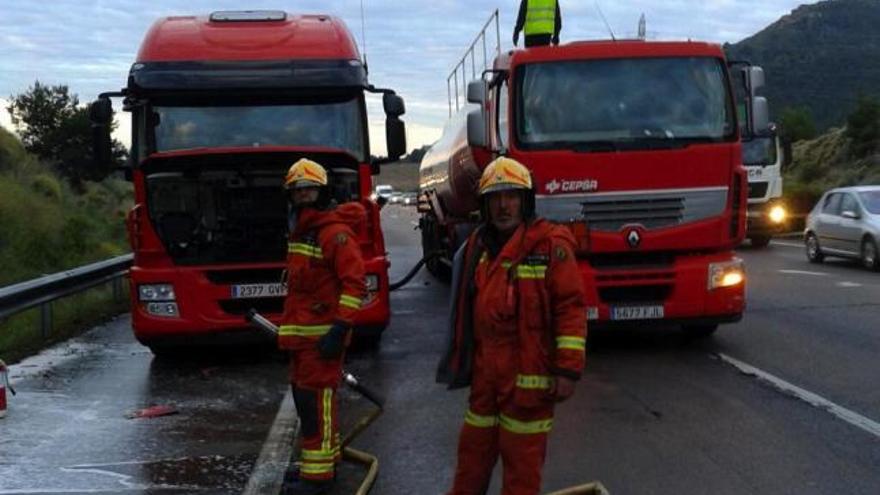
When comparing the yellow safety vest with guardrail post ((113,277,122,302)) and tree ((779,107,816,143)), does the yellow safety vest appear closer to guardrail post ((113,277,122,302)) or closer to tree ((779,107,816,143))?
guardrail post ((113,277,122,302))

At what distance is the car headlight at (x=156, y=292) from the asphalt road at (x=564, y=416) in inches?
28.6

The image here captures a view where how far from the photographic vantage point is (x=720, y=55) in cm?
1101

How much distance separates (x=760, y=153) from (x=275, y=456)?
2019 cm

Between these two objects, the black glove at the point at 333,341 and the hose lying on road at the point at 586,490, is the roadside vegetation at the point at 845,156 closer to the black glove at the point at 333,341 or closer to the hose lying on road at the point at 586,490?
the hose lying on road at the point at 586,490

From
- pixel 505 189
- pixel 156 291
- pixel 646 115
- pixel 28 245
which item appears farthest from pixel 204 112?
pixel 28 245

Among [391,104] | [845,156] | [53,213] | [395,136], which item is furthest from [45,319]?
[845,156]

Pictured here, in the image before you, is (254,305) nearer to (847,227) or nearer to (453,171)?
(453,171)

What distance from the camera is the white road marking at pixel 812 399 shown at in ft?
25.4

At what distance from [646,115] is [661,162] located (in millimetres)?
510

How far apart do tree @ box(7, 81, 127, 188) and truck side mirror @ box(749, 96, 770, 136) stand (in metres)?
35.8

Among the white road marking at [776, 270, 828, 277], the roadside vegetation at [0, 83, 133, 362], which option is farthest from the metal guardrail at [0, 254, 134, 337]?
the white road marking at [776, 270, 828, 277]

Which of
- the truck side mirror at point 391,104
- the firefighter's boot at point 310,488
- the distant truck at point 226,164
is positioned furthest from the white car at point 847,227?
the firefighter's boot at point 310,488

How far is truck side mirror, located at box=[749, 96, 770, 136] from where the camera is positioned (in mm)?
11070

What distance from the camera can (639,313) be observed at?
34.9 ft
